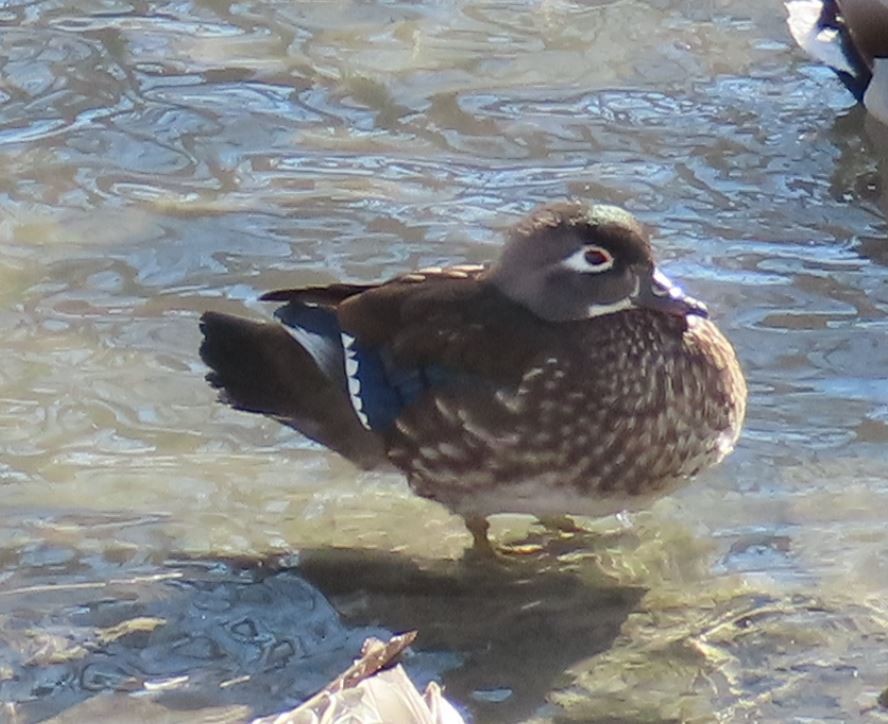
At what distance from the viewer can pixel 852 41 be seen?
7.40m

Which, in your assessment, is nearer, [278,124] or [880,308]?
[880,308]

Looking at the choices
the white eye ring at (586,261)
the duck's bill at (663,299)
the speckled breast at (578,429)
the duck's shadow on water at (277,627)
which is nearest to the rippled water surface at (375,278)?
the duck's shadow on water at (277,627)

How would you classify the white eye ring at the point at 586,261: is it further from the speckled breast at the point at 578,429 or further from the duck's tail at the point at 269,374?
the duck's tail at the point at 269,374

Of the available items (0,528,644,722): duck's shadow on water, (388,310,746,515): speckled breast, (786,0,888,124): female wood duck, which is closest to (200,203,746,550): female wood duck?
(388,310,746,515): speckled breast

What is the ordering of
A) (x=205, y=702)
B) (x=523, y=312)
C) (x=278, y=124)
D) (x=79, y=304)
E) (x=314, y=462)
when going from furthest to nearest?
(x=278, y=124) < (x=79, y=304) < (x=314, y=462) < (x=523, y=312) < (x=205, y=702)

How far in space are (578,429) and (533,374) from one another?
15 centimetres

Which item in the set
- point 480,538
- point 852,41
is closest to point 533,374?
point 480,538

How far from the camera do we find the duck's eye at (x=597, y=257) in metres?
4.52

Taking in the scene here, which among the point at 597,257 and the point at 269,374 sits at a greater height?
the point at 597,257

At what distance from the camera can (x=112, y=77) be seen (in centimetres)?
711

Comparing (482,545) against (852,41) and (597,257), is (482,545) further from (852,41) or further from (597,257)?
(852,41)

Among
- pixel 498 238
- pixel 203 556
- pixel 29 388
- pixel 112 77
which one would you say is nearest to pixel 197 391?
pixel 29 388

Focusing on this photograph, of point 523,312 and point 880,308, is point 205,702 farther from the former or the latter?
point 880,308

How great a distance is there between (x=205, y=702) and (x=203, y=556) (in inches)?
24.9
